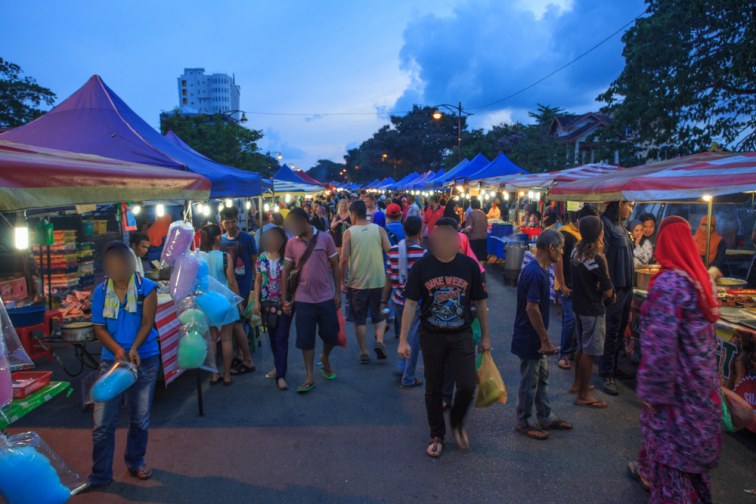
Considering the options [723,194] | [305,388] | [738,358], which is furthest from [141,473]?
[723,194]

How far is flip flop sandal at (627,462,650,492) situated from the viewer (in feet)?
11.2

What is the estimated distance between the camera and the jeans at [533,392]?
4117 millimetres

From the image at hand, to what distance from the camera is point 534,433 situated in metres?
4.18

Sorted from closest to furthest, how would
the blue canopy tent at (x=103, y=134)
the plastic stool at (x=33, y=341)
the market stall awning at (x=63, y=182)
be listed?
the market stall awning at (x=63, y=182) < the plastic stool at (x=33, y=341) < the blue canopy tent at (x=103, y=134)

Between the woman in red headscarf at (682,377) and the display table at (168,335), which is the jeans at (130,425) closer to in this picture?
the display table at (168,335)

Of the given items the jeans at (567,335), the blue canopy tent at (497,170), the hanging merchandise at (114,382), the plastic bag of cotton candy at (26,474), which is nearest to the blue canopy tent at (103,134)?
the hanging merchandise at (114,382)

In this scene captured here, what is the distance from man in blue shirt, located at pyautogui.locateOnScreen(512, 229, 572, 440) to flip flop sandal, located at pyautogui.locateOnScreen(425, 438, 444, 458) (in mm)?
826

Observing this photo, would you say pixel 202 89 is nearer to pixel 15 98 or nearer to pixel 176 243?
pixel 15 98

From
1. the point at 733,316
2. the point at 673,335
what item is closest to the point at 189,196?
the point at 673,335

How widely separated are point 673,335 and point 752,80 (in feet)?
40.5

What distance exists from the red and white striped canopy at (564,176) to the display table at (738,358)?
16.0 ft

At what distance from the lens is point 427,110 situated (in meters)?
72.1

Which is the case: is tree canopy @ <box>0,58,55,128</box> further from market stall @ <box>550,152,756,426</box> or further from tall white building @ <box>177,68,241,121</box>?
tall white building @ <box>177,68,241,121</box>

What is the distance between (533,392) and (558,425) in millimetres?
481
